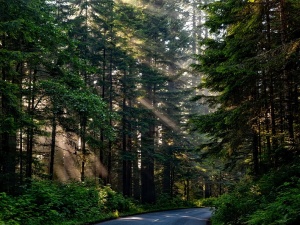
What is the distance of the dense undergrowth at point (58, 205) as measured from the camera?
1212 cm

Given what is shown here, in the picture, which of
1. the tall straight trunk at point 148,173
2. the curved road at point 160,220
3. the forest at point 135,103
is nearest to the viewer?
the forest at point 135,103

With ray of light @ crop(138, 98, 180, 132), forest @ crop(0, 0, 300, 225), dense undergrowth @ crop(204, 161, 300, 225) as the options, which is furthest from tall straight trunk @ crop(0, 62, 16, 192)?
ray of light @ crop(138, 98, 180, 132)

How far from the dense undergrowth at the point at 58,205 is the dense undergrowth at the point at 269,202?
7.10 metres

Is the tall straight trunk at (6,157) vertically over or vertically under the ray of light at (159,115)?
under

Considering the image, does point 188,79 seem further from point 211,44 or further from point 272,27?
point 272,27

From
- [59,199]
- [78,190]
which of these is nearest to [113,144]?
[78,190]

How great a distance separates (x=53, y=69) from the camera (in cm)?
1781

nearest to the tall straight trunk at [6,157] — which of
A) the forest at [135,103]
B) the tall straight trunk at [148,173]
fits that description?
the forest at [135,103]

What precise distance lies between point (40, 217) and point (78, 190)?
4.90 m

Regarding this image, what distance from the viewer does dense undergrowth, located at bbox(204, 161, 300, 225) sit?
7666mm

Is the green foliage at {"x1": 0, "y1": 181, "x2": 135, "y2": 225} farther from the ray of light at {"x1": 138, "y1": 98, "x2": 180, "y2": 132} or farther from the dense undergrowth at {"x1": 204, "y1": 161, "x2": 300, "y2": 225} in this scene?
the ray of light at {"x1": 138, "y1": 98, "x2": 180, "y2": 132}

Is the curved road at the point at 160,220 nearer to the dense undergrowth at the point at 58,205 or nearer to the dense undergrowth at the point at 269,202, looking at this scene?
the dense undergrowth at the point at 58,205

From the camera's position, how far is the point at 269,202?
10.1 metres

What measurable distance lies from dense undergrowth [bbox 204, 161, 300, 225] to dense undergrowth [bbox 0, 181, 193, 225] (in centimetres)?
710
